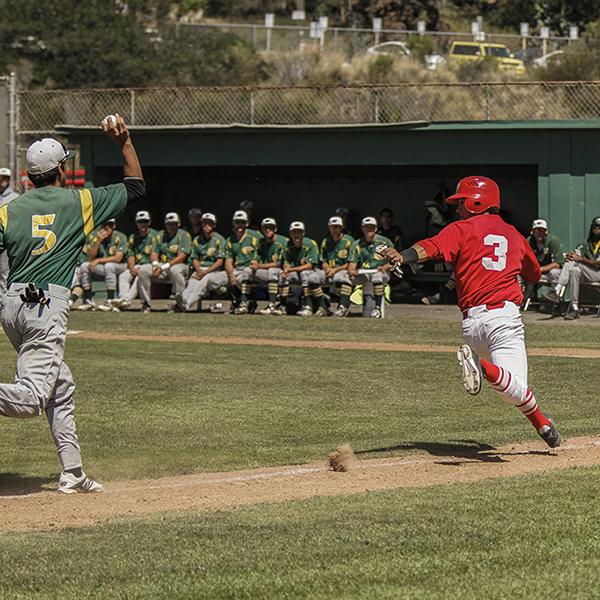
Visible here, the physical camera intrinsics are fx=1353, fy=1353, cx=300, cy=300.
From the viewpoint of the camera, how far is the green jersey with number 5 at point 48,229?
764 cm

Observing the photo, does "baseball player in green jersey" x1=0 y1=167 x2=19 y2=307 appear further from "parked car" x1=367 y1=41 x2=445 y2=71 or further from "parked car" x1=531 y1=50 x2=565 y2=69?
"parked car" x1=367 y1=41 x2=445 y2=71

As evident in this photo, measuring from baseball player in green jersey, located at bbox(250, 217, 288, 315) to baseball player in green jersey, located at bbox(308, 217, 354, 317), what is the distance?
2.08ft

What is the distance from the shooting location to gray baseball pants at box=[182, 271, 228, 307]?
70.1 ft

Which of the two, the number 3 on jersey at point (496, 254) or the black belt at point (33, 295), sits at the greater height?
the number 3 on jersey at point (496, 254)

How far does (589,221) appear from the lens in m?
21.9

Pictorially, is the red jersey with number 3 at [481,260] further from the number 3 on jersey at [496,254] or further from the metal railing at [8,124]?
the metal railing at [8,124]

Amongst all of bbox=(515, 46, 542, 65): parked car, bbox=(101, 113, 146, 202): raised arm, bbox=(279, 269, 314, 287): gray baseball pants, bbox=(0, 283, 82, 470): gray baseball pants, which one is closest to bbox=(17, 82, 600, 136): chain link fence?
bbox=(279, 269, 314, 287): gray baseball pants

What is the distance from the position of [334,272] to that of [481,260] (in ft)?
39.0

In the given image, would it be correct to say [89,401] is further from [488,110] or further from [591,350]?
[488,110]

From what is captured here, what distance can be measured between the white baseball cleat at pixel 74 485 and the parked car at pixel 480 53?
3370 cm

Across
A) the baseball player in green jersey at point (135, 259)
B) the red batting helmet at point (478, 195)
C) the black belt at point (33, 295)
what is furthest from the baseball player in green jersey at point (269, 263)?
the black belt at point (33, 295)

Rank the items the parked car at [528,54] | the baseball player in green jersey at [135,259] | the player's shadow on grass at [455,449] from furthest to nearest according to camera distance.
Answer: the parked car at [528,54], the baseball player in green jersey at [135,259], the player's shadow on grass at [455,449]

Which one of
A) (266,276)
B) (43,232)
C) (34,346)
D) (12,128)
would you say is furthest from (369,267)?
(34,346)

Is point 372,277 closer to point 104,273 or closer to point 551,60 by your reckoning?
point 104,273
